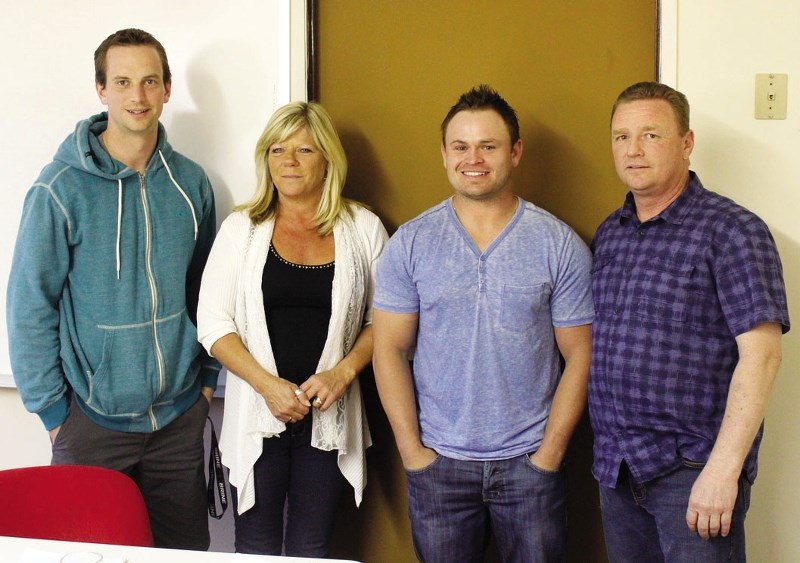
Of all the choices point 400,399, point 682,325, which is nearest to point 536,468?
point 400,399

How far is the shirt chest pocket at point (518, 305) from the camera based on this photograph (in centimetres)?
197

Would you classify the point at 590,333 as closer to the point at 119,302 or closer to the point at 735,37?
the point at 735,37

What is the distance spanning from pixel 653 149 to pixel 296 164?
0.99m

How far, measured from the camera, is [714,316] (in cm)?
174

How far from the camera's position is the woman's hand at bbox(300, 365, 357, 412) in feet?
6.99

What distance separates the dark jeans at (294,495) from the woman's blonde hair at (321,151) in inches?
24.2

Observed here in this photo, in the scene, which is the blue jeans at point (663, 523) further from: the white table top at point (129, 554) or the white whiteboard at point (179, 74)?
the white whiteboard at point (179, 74)

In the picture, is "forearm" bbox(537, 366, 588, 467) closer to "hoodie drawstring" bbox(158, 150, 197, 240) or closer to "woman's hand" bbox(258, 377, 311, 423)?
"woman's hand" bbox(258, 377, 311, 423)

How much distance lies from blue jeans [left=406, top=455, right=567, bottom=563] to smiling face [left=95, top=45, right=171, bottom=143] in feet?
4.24

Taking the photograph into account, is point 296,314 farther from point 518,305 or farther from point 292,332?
point 518,305

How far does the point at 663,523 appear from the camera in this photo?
1.78m

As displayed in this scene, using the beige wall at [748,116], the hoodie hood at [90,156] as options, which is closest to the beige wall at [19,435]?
the hoodie hood at [90,156]

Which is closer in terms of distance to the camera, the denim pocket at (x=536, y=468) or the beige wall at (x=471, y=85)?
the denim pocket at (x=536, y=468)

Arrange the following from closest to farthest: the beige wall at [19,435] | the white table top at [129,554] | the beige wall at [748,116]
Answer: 1. the white table top at [129,554]
2. the beige wall at [748,116]
3. the beige wall at [19,435]
